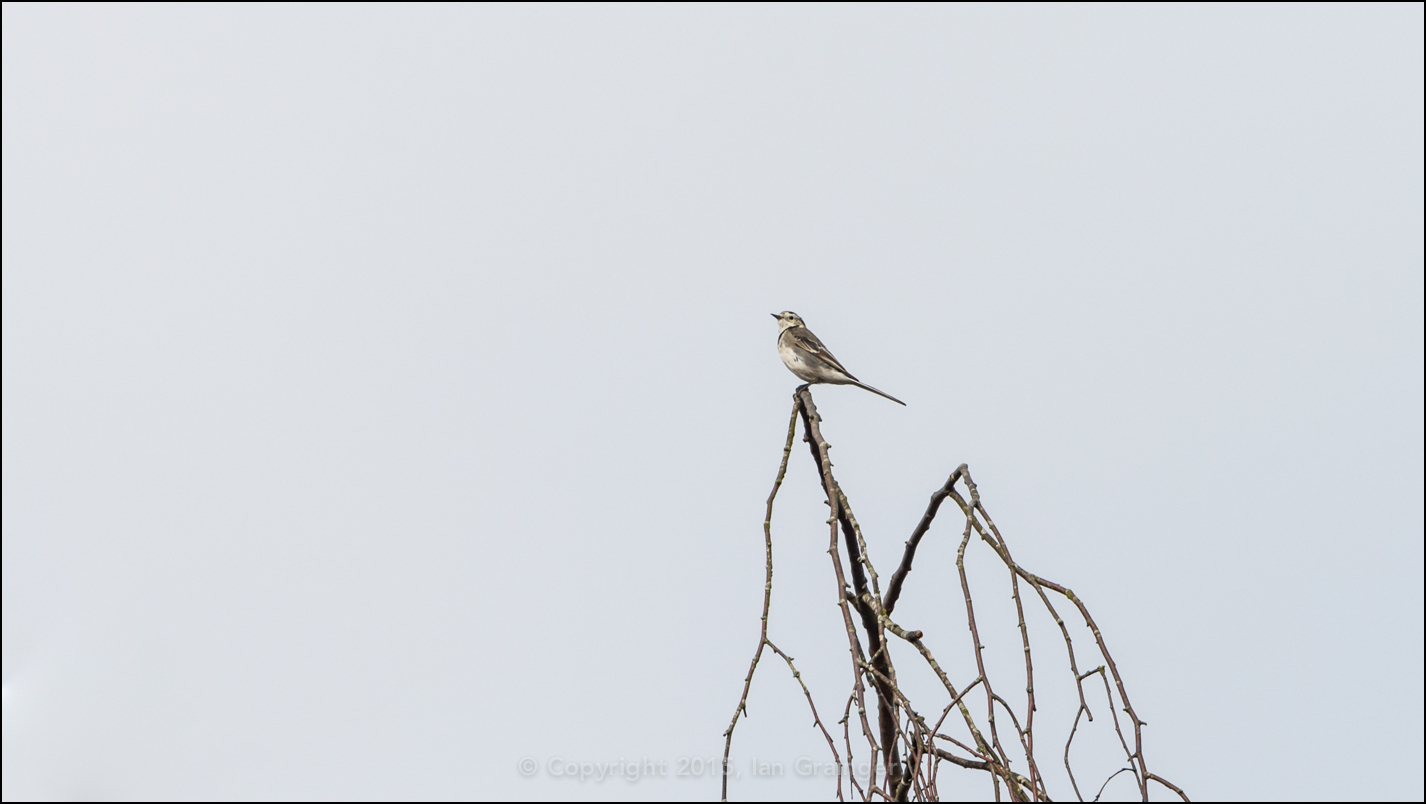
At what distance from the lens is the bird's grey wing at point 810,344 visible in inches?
347

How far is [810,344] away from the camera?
9117mm

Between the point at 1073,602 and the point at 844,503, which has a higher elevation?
the point at 844,503

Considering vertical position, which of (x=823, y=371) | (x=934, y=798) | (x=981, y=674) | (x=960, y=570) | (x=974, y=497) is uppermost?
(x=823, y=371)

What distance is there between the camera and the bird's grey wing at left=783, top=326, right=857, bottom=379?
881 cm

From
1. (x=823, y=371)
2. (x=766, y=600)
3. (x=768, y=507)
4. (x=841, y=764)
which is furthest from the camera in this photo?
(x=823, y=371)

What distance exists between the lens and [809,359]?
29.5 feet

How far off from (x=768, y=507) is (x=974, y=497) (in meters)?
0.60

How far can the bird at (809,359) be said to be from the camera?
8789 millimetres

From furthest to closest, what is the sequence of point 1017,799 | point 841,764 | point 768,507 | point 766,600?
point 768,507, point 766,600, point 841,764, point 1017,799

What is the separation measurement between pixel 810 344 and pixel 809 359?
0.56 ft

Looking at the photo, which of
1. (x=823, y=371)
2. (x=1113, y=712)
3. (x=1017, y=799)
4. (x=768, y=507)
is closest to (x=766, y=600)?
(x=768, y=507)

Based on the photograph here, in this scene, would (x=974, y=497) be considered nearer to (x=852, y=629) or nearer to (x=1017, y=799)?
(x=852, y=629)

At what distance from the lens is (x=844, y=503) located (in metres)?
3.66

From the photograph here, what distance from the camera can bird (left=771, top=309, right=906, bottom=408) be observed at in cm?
879
